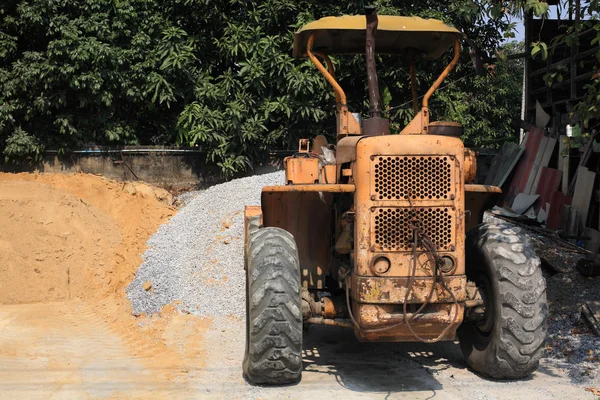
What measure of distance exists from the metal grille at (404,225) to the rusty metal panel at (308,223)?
1.00 m

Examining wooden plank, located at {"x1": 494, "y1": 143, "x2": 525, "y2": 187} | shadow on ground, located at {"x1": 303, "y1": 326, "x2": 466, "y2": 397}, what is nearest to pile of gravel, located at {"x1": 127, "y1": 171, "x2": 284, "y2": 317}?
shadow on ground, located at {"x1": 303, "y1": 326, "x2": 466, "y2": 397}

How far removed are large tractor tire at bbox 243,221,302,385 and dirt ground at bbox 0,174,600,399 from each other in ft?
0.74

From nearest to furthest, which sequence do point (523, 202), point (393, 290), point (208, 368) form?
1. point (393, 290)
2. point (208, 368)
3. point (523, 202)

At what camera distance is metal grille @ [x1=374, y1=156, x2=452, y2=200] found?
5.45 metres

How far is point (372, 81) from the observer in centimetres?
623

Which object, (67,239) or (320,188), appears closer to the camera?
(320,188)

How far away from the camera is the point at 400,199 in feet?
18.0

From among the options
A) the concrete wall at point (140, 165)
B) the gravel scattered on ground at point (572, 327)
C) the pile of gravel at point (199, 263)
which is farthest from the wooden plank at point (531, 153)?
the concrete wall at point (140, 165)

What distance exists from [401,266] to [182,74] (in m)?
10.4

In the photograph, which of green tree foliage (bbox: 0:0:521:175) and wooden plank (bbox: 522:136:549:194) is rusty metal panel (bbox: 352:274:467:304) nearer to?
wooden plank (bbox: 522:136:549:194)

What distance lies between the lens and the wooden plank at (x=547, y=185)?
41.9ft

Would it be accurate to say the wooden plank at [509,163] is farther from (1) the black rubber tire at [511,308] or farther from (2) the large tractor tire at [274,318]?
(2) the large tractor tire at [274,318]

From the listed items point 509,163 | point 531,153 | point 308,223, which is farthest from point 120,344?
point 509,163

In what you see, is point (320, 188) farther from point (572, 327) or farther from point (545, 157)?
point (545, 157)
